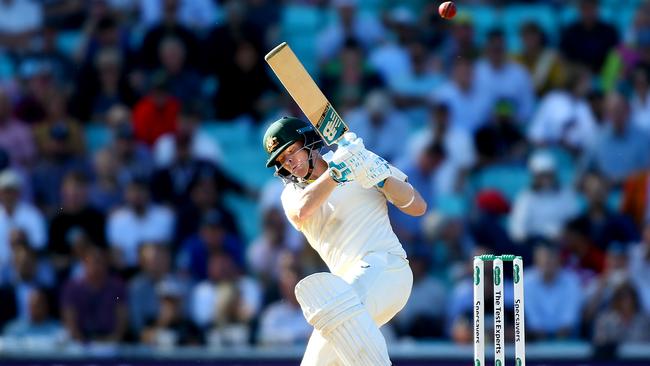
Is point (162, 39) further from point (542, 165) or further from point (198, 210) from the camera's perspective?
point (542, 165)

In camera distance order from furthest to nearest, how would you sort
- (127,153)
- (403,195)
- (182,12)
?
(182,12) → (127,153) → (403,195)

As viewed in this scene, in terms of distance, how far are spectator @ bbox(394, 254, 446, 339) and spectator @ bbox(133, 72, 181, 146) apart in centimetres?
227

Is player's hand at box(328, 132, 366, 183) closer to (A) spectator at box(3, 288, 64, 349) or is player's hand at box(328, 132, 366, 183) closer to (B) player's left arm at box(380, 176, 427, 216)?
(B) player's left arm at box(380, 176, 427, 216)

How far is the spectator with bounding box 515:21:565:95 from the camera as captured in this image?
10.5 metres

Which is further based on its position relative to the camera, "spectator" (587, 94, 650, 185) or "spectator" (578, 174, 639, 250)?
"spectator" (587, 94, 650, 185)

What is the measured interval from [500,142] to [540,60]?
0.90 m

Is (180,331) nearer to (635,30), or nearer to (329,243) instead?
(329,243)

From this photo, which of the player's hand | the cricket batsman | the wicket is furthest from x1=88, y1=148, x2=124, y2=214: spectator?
the wicket

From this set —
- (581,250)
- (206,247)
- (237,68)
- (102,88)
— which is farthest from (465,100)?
(102,88)

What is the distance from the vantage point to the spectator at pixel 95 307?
9094 millimetres

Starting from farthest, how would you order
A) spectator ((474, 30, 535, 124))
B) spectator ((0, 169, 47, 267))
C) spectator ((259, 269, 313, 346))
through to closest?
1. spectator ((474, 30, 535, 124))
2. spectator ((0, 169, 47, 267))
3. spectator ((259, 269, 313, 346))

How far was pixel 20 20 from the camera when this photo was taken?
11.1m

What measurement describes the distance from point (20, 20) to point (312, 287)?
22.0 feet

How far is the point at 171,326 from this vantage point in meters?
8.95
